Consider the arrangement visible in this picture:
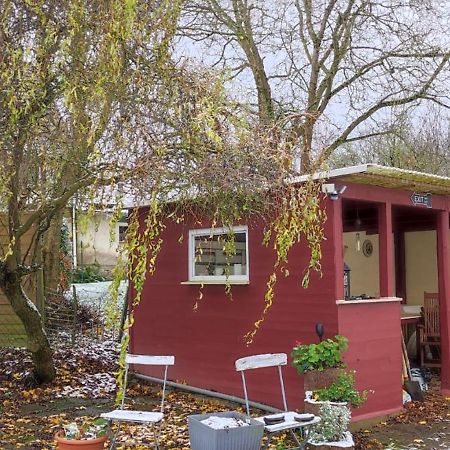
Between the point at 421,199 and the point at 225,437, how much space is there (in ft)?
13.9

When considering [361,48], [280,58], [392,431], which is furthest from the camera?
[280,58]

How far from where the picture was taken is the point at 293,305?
21.5 ft

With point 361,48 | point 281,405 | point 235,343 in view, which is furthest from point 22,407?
point 361,48

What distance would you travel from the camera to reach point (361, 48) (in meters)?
12.6

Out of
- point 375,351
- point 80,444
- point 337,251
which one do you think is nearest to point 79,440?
point 80,444

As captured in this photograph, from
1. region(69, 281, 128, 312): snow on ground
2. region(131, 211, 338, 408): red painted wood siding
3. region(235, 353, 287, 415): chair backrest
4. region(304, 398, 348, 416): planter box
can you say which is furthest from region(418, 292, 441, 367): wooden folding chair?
region(69, 281, 128, 312): snow on ground

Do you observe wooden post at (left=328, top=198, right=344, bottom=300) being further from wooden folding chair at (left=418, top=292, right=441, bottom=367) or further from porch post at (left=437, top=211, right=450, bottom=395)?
wooden folding chair at (left=418, top=292, right=441, bottom=367)

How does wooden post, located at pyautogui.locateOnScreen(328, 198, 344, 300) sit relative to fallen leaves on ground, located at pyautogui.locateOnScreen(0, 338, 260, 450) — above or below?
above

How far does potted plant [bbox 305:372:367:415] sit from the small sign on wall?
8.47ft

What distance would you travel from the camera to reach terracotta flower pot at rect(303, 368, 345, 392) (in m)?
5.71

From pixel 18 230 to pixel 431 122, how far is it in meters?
16.4

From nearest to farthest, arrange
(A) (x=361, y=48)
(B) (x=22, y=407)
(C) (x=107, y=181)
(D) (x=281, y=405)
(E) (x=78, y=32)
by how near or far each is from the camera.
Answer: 1. (C) (x=107, y=181)
2. (E) (x=78, y=32)
3. (D) (x=281, y=405)
4. (B) (x=22, y=407)
5. (A) (x=361, y=48)

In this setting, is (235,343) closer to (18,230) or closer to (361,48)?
(18,230)

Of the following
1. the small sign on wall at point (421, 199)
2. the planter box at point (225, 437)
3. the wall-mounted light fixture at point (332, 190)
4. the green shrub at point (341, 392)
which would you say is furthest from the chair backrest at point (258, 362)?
the small sign on wall at point (421, 199)
